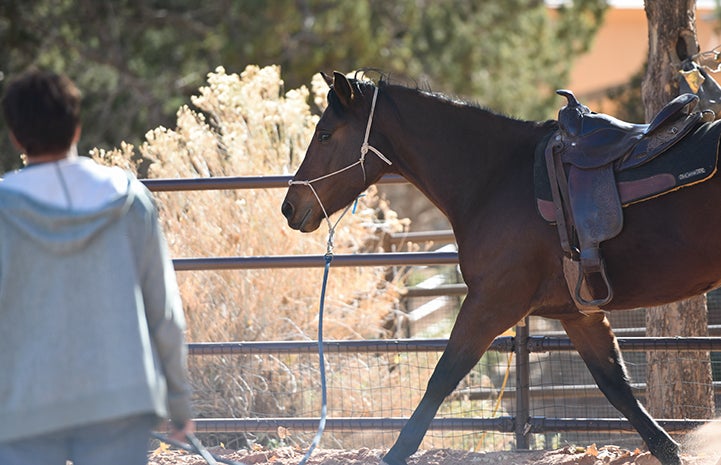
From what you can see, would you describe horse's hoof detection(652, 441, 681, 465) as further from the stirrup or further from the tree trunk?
the tree trunk

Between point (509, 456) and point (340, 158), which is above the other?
point (340, 158)

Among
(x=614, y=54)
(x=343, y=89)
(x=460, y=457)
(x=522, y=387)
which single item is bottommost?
(x=460, y=457)

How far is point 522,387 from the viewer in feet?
16.5

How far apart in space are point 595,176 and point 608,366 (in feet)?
3.21

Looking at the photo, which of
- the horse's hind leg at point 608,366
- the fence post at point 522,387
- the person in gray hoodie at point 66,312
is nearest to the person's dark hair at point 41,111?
the person in gray hoodie at point 66,312

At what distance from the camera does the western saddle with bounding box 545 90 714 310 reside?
3980mm

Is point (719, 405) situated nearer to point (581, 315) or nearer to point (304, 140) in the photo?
point (581, 315)

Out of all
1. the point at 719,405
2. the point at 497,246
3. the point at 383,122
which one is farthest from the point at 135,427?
the point at 719,405

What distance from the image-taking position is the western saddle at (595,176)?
398 cm

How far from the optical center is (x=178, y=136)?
6965mm

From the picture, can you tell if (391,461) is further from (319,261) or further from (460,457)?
(319,261)

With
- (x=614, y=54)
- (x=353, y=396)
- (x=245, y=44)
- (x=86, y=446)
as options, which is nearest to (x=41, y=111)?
(x=86, y=446)

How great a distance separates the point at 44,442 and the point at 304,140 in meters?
5.14

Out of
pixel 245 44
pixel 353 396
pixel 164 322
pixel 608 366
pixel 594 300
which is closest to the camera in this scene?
pixel 164 322
